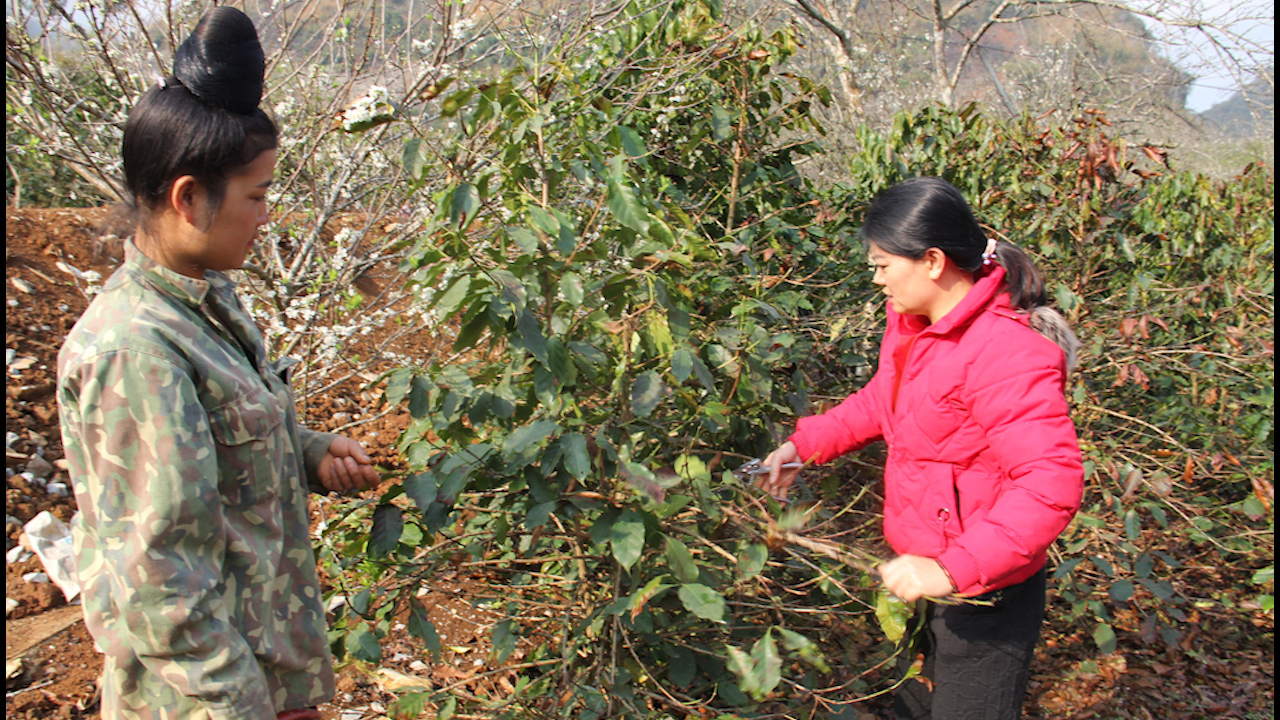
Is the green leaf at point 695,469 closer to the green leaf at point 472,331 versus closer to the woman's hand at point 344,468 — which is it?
the green leaf at point 472,331

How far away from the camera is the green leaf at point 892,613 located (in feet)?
5.26

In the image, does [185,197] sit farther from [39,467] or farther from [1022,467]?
[39,467]

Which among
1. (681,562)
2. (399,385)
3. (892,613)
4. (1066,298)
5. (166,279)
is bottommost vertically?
(1066,298)

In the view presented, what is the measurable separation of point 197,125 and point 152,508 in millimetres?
522

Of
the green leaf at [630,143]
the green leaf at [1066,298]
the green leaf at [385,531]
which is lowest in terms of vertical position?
the green leaf at [1066,298]

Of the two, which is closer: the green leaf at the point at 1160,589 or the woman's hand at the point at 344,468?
the woman's hand at the point at 344,468

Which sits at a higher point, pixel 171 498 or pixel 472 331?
pixel 171 498

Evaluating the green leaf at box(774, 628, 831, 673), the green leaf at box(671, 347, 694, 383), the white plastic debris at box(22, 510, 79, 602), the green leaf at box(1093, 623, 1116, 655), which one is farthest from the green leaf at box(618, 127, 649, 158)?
the white plastic debris at box(22, 510, 79, 602)

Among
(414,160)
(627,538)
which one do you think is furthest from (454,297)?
(627,538)

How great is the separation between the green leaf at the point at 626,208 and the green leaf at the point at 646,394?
30 cm

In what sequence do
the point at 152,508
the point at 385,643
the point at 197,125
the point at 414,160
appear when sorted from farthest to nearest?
1. the point at 385,643
2. the point at 414,160
3. the point at 197,125
4. the point at 152,508

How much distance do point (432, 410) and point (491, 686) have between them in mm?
1264

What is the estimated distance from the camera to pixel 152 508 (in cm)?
102

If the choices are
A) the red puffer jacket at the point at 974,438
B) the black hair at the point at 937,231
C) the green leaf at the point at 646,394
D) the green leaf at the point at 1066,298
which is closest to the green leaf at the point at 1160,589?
the green leaf at the point at 1066,298
